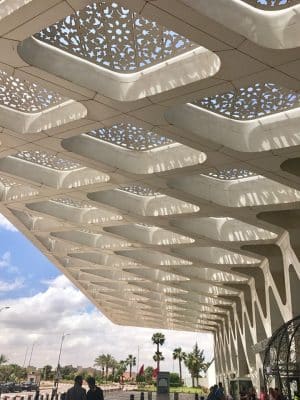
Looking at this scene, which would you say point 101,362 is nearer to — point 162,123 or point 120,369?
point 120,369

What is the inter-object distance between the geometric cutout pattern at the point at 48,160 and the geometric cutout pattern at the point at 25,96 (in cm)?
353

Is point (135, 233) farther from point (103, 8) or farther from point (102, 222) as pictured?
point (103, 8)

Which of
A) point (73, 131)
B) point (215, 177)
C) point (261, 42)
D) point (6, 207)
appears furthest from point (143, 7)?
point (6, 207)

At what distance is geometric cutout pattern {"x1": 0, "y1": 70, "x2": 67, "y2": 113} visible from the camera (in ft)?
33.0

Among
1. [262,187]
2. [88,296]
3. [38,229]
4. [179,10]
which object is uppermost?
[88,296]

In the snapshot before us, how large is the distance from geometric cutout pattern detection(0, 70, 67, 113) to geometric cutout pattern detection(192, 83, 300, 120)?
144 inches

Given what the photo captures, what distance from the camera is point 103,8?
779 cm

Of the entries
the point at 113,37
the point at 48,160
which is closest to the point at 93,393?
the point at 113,37

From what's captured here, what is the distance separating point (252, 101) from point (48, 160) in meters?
8.06

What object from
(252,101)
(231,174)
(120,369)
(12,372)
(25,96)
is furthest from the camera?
(120,369)

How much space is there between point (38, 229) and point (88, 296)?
23.6 metres

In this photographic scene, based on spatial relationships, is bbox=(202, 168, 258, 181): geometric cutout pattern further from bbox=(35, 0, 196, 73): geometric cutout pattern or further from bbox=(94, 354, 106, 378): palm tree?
bbox=(94, 354, 106, 378): palm tree

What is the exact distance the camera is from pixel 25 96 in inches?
425

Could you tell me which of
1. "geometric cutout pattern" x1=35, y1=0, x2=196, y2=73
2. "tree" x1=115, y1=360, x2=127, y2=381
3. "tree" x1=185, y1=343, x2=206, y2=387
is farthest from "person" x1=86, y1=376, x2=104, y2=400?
"tree" x1=115, y1=360, x2=127, y2=381
